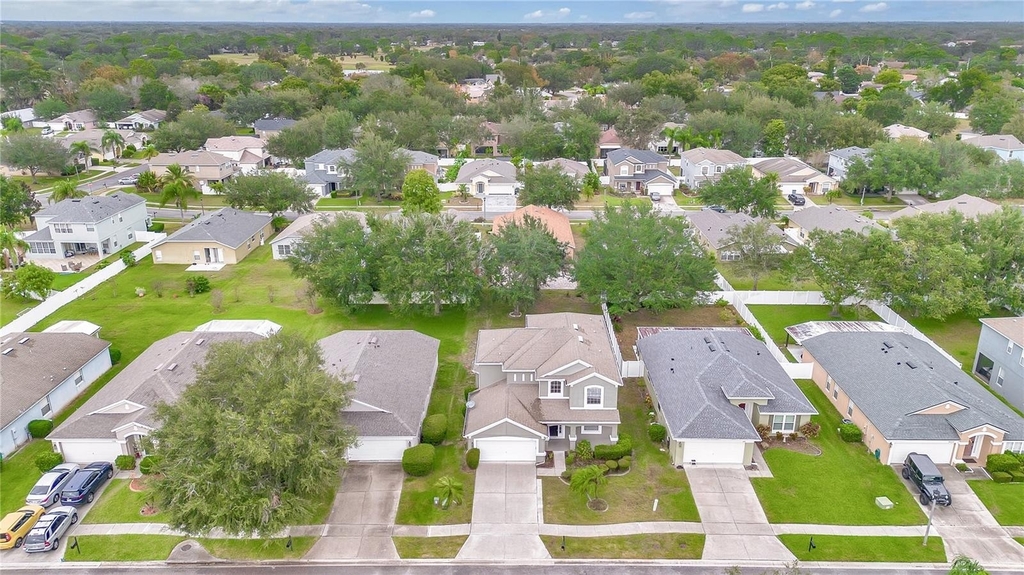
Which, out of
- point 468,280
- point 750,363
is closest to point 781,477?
point 750,363

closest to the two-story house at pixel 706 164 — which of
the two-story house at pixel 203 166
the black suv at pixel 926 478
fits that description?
the black suv at pixel 926 478

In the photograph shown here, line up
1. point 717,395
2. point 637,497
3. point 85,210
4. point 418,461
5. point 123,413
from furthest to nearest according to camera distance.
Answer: point 85,210
point 717,395
point 123,413
point 418,461
point 637,497

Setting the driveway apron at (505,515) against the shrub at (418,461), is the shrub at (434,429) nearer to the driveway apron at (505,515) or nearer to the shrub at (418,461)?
the shrub at (418,461)

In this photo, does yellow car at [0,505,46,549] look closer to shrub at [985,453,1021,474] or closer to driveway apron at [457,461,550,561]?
driveway apron at [457,461,550,561]

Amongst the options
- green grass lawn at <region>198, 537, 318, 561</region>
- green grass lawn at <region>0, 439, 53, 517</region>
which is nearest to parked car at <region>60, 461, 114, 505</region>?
green grass lawn at <region>0, 439, 53, 517</region>

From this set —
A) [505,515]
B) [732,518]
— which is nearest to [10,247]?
[505,515]

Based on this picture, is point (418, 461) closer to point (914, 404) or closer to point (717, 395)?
point (717, 395)
